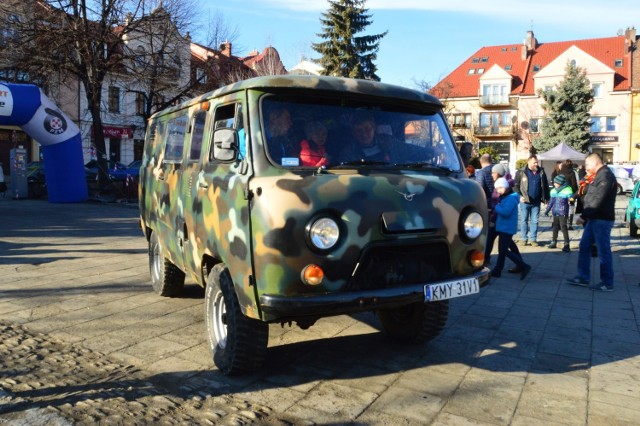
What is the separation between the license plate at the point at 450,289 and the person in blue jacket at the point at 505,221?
176 inches

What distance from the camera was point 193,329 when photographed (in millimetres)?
5480

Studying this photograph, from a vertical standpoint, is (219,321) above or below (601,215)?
below

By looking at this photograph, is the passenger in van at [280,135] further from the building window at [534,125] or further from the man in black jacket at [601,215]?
the building window at [534,125]

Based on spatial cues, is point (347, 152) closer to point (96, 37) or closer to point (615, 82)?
point (96, 37)

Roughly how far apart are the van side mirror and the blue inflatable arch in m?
14.7

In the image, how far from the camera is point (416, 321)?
193 inches

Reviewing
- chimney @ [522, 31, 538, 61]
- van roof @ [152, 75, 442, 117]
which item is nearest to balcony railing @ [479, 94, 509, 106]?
chimney @ [522, 31, 538, 61]

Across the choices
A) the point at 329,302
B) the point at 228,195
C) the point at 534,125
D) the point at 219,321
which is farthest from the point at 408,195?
the point at 534,125

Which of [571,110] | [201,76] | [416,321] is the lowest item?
[416,321]

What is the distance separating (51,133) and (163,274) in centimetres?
1353

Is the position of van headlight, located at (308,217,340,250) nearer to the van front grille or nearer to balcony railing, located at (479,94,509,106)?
the van front grille

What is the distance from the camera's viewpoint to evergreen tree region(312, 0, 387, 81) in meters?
40.2

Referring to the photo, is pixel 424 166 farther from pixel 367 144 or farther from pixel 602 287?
pixel 602 287

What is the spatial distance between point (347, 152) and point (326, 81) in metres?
0.56
